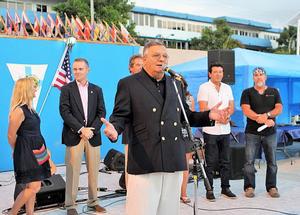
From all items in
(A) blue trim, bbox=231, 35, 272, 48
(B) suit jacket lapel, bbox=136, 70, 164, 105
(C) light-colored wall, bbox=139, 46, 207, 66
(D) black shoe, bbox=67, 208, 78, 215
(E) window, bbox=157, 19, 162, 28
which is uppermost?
(E) window, bbox=157, 19, 162, 28

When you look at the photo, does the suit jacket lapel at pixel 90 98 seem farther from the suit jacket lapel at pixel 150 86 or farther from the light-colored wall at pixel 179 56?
the light-colored wall at pixel 179 56

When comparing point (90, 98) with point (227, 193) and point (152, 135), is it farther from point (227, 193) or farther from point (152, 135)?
point (227, 193)

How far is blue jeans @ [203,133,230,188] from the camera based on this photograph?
536 cm

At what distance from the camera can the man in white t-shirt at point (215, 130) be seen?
5.35 metres

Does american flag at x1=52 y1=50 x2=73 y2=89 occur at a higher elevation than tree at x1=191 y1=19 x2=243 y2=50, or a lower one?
lower

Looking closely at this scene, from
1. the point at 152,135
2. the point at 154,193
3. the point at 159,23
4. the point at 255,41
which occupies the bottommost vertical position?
the point at 154,193

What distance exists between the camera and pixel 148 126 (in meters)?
2.83

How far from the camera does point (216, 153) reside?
5418 mm

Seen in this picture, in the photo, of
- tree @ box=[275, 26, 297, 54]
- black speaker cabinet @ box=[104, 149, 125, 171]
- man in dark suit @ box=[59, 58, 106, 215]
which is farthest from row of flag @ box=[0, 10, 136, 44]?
tree @ box=[275, 26, 297, 54]

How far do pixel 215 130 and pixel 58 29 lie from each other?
4.22 meters

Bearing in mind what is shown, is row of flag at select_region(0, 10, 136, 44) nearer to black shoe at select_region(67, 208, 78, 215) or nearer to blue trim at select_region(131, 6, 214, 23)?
black shoe at select_region(67, 208, 78, 215)

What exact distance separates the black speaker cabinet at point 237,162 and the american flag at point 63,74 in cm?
344

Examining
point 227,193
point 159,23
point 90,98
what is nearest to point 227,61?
point 227,193

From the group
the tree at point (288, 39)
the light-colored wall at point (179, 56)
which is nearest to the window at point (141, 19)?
the tree at point (288, 39)
